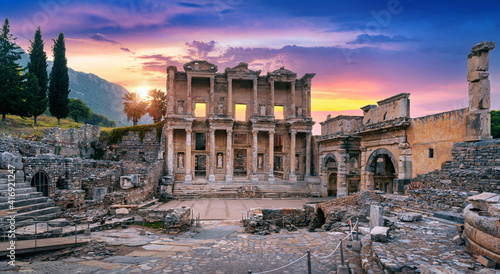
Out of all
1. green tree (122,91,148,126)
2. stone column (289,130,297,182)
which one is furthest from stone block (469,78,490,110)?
green tree (122,91,148,126)

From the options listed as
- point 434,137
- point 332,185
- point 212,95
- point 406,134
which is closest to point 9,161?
point 212,95

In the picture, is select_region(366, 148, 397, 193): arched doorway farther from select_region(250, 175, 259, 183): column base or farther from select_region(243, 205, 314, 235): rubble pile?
select_region(250, 175, 259, 183): column base

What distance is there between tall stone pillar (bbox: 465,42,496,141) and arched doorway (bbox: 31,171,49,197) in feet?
70.3

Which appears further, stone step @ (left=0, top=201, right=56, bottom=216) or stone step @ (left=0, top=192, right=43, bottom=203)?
stone step @ (left=0, top=192, right=43, bottom=203)

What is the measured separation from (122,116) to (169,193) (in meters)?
152

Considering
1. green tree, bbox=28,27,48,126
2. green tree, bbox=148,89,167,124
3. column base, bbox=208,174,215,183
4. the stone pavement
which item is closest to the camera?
the stone pavement

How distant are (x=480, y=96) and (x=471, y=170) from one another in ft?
11.0

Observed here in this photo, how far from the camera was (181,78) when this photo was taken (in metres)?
30.9

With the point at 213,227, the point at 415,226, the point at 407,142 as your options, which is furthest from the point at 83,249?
the point at 407,142

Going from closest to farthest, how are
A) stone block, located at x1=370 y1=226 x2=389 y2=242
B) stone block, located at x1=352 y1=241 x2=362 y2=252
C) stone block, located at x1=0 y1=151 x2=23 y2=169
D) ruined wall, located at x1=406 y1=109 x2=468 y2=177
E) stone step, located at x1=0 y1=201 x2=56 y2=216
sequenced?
stone block, located at x1=370 y1=226 x2=389 y2=242 < stone block, located at x1=352 y1=241 x2=362 y2=252 < stone step, located at x1=0 y1=201 x2=56 y2=216 < stone block, located at x1=0 y1=151 x2=23 y2=169 < ruined wall, located at x1=406 y1=109 x2=468 y2=177

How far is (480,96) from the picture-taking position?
455 inches

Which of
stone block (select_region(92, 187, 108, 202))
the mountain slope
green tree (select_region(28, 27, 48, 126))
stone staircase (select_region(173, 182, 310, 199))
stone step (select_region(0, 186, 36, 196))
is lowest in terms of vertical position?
stone staircase (select_region(173, 182, 310, 199))

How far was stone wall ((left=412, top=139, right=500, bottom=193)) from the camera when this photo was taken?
33.2 ft

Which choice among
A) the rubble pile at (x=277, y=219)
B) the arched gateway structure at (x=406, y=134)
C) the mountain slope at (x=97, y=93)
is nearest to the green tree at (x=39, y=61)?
the rubble pile at (x=277, y=219)
